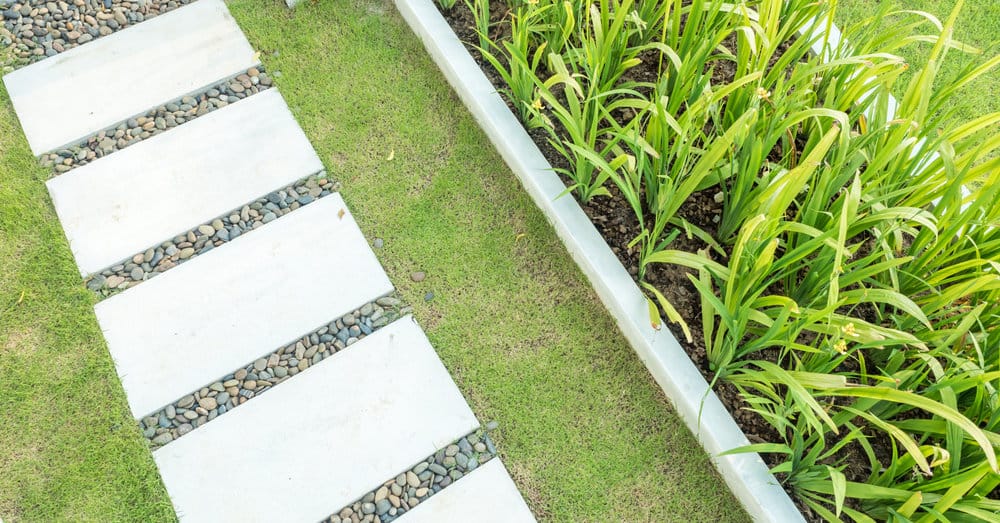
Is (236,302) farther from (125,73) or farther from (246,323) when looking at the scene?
(125,73)

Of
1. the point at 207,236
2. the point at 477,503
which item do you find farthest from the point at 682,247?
the point at 207,236

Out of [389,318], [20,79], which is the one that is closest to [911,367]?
[389,318]

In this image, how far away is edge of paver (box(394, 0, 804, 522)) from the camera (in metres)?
1.92

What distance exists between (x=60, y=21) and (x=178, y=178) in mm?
952

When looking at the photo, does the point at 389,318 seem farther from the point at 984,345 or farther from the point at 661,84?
the point at 984,345

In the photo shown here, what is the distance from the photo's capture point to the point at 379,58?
272cm

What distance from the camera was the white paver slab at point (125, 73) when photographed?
2.59 m

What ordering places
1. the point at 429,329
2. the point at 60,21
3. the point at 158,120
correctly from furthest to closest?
the point at 60,21 < the point at 158,120 < the point at 429,329

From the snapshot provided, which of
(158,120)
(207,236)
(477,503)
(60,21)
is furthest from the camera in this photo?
(60,21)

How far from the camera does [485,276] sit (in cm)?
232

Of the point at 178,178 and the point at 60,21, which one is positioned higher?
the point at 60,21

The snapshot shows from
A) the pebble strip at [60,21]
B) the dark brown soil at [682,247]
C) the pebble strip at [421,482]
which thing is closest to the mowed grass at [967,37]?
the dark brown soil at [682,247]

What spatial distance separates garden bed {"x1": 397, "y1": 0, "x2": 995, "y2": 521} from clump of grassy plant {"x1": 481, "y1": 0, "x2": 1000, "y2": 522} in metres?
0.03

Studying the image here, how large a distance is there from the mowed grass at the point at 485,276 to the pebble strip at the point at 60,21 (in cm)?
39
